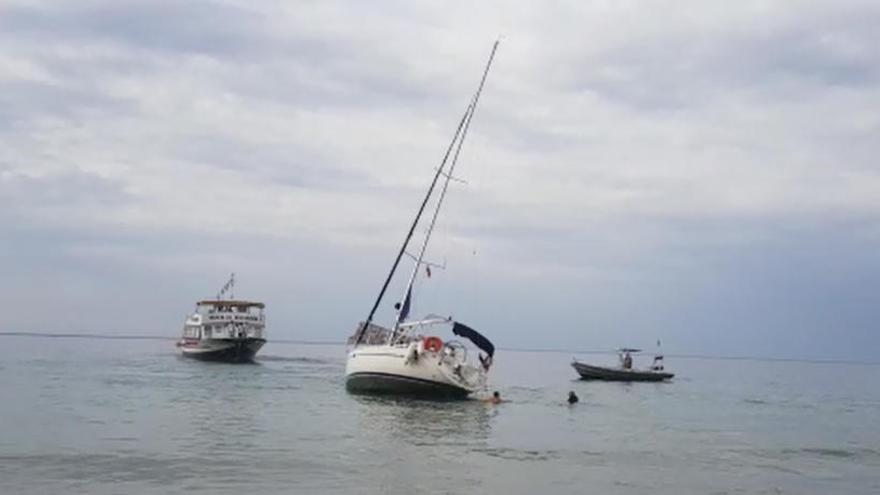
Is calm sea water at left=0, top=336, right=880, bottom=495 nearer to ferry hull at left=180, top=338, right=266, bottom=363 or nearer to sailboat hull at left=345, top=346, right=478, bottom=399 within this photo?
sailboat hull at left=345, top=346, right=478, bottom=399

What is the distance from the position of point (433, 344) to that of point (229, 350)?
195 ft

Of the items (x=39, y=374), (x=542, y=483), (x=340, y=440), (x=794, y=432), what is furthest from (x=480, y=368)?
(x=39, y=374)

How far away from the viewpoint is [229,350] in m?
109

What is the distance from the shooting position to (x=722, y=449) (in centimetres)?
4253

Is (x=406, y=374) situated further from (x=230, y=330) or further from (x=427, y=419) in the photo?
(x=230, y=330)

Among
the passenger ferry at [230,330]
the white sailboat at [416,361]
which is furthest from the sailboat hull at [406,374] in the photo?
the passenger ferry at [230,330]

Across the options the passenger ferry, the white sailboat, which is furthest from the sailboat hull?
the passenger ferry

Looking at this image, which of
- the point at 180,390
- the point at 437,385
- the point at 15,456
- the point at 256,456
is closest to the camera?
the point at 15,456

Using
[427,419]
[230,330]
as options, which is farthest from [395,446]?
[230,330]

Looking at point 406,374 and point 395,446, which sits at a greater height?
point 406,374

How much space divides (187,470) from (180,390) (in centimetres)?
3974

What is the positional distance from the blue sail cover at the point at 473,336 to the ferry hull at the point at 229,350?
53.0 metres

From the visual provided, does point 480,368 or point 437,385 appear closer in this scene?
point 437,385

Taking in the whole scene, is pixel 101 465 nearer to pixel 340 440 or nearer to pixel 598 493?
pixel 340 440
